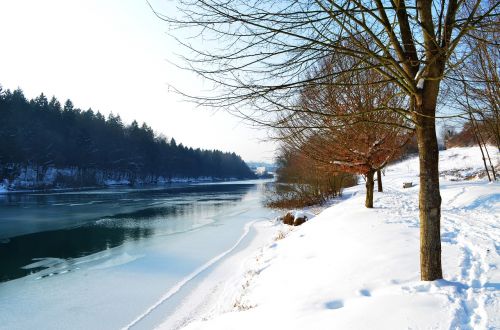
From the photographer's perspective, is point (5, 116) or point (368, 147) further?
point (5, 116)

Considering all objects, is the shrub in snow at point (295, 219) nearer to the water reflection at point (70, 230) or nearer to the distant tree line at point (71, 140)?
the water reflection at point (70, 230)

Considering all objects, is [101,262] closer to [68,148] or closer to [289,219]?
[289,219]

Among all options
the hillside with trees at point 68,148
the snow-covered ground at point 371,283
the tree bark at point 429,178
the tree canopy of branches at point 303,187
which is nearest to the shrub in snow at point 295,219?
the snow-covered ground at point 371,283

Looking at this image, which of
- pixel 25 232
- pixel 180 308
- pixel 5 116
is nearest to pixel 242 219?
pixel 25 232

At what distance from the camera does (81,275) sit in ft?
36.9

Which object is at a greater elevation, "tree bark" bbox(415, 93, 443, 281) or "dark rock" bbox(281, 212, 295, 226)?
"tree bark" bbox(415, 93, 443, 281)

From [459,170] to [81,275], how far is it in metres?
36.2

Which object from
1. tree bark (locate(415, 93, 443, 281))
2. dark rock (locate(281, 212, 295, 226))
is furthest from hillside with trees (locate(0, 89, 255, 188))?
tree bark (locate(415, 93, 443, 281))

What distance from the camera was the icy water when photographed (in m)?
8.36

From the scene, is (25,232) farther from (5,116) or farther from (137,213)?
(5,116)

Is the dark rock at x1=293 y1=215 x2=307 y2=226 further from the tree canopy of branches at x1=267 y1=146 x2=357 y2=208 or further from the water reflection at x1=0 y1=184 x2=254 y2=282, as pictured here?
the tree canopy of branches at x1=267 y1=146 x2=357 y2=208

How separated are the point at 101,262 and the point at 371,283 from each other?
36.5 ft

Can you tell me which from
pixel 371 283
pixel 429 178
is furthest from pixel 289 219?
pixel 429 178

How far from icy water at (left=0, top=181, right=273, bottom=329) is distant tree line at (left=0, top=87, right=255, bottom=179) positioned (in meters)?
37.2
